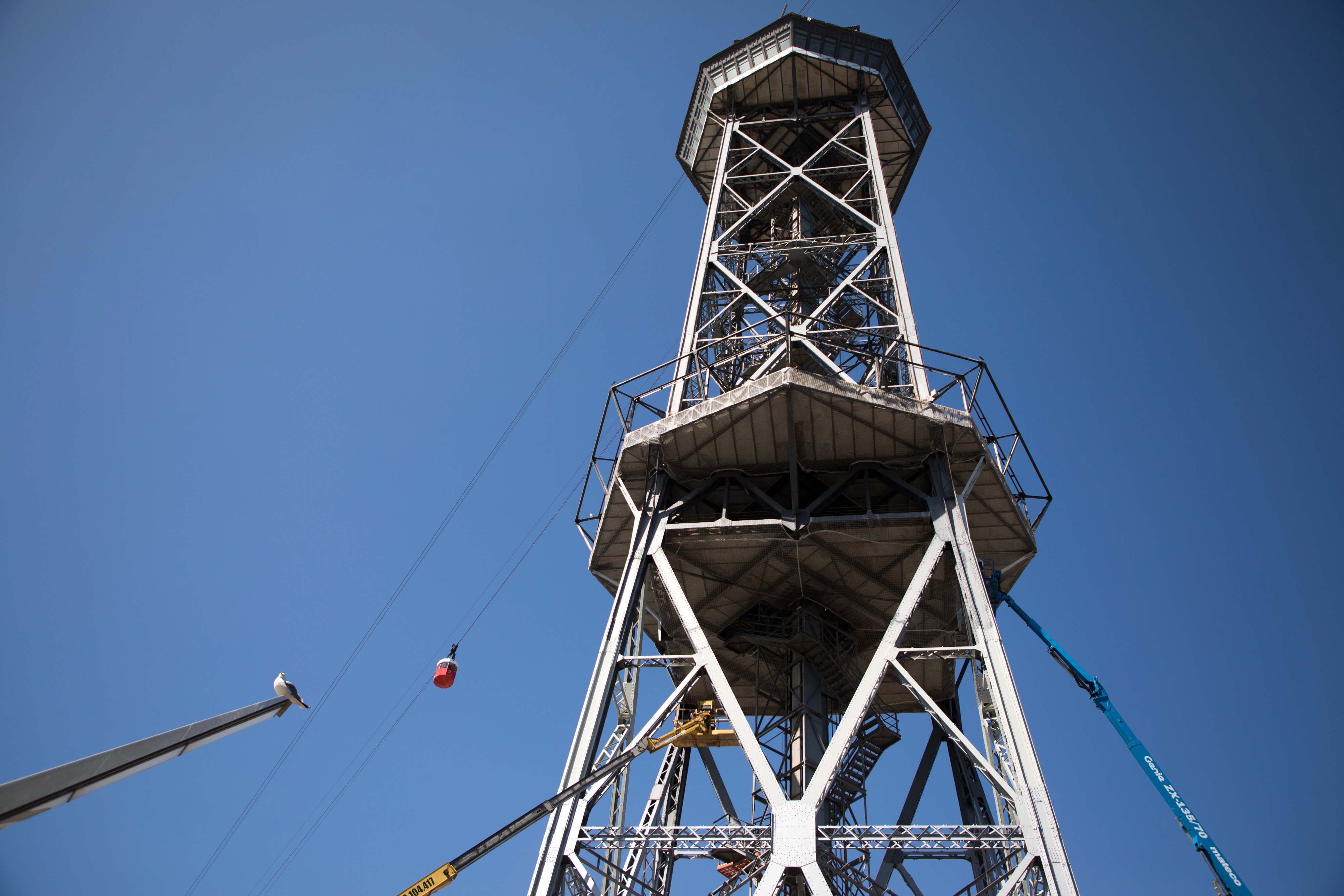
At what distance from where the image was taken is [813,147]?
26031 millimetres

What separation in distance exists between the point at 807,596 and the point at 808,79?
17923 mm

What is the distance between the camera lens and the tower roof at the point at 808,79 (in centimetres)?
2605

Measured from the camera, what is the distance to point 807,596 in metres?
15.6

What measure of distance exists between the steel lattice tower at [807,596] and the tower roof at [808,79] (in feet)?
25.1

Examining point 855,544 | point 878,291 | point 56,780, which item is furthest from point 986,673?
point 878,291

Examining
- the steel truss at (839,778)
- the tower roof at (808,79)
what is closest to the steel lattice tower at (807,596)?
the steel truss at (839,778)

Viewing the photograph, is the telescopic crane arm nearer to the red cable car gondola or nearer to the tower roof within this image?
the red cable car gondola

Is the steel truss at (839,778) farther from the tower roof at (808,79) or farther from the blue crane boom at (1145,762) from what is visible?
the tower roof at (808,79)

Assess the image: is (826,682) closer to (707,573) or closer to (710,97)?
(707,573)

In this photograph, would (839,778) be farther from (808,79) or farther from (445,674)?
(808,79)

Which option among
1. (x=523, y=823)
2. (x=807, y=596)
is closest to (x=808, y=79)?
(x=807, y=596)

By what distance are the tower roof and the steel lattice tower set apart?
765 cm

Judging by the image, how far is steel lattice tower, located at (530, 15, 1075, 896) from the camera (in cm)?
1056

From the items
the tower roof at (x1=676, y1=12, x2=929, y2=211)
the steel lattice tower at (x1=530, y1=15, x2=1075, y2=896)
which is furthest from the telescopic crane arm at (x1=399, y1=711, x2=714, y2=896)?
the tower roof at (x1=676, y1=12, x2=929, y2=211)
